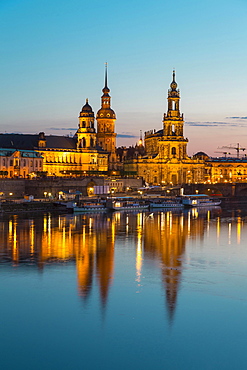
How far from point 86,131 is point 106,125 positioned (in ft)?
38.5

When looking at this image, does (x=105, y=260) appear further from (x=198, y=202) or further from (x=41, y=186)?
(x=198, y=202)

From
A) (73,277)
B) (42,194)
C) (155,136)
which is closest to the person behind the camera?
(73,277)

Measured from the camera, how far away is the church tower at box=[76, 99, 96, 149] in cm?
12250

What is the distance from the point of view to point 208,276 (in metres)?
34.3

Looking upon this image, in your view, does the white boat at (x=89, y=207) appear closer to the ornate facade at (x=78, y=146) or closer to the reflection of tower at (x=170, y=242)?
the reflection of tower at (x=170, y=242)

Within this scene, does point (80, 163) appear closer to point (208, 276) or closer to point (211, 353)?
point (208, 276)

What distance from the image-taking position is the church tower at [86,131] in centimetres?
12250

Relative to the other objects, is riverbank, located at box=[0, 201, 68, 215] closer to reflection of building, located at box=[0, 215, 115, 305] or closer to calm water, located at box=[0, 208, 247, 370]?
reflection of building, located at box=[0, 215, 115, 305]

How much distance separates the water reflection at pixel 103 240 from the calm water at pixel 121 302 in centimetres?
10

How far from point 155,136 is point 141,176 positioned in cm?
1767

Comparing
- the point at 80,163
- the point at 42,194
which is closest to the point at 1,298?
the point at 42,194

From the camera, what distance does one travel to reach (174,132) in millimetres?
131375

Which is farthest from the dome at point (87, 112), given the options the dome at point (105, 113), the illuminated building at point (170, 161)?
the illuminated building at point (170, 161)

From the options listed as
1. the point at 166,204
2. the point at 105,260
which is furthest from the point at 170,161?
the point at 105,260
